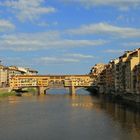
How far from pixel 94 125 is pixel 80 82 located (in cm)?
8936

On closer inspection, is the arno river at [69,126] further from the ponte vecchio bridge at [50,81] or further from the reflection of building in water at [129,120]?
the ponte vecchio bridge at [50,81]

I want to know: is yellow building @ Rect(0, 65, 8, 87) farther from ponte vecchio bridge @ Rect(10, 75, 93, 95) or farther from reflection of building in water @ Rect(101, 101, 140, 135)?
reflection of building in water @ Rect(101, 101, 140, 135)

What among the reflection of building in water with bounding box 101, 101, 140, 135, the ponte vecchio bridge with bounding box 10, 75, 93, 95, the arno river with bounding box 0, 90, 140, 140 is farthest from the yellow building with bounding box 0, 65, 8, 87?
the reflection of building in water with bounding box 101, 101, 140, 135

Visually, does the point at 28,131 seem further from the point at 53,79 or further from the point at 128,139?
the point at 53,79

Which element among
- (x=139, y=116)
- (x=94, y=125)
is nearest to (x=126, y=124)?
(x=94, y=125)

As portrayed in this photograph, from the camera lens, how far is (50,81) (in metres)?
132

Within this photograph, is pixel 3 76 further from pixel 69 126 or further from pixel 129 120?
pixel 69 126

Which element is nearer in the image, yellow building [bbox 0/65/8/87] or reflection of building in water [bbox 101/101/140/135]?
reflection of building in water [bbox 101/101/140/135]

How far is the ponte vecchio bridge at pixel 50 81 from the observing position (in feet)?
407

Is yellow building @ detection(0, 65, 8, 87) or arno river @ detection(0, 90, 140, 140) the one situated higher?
yellow building @ detection(0, 65, 8, 87)

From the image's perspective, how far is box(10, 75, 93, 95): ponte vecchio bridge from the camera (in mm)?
124062

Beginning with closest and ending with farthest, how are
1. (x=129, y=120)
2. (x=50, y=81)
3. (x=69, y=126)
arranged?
(x=69, y=126)
(x=129, y=120)
(x=50, y=81)

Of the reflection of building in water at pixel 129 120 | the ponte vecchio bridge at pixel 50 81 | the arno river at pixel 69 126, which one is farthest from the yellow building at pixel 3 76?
the reflection of building in water at pixel 129 120

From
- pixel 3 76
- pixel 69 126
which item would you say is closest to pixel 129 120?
pixel 69 126
